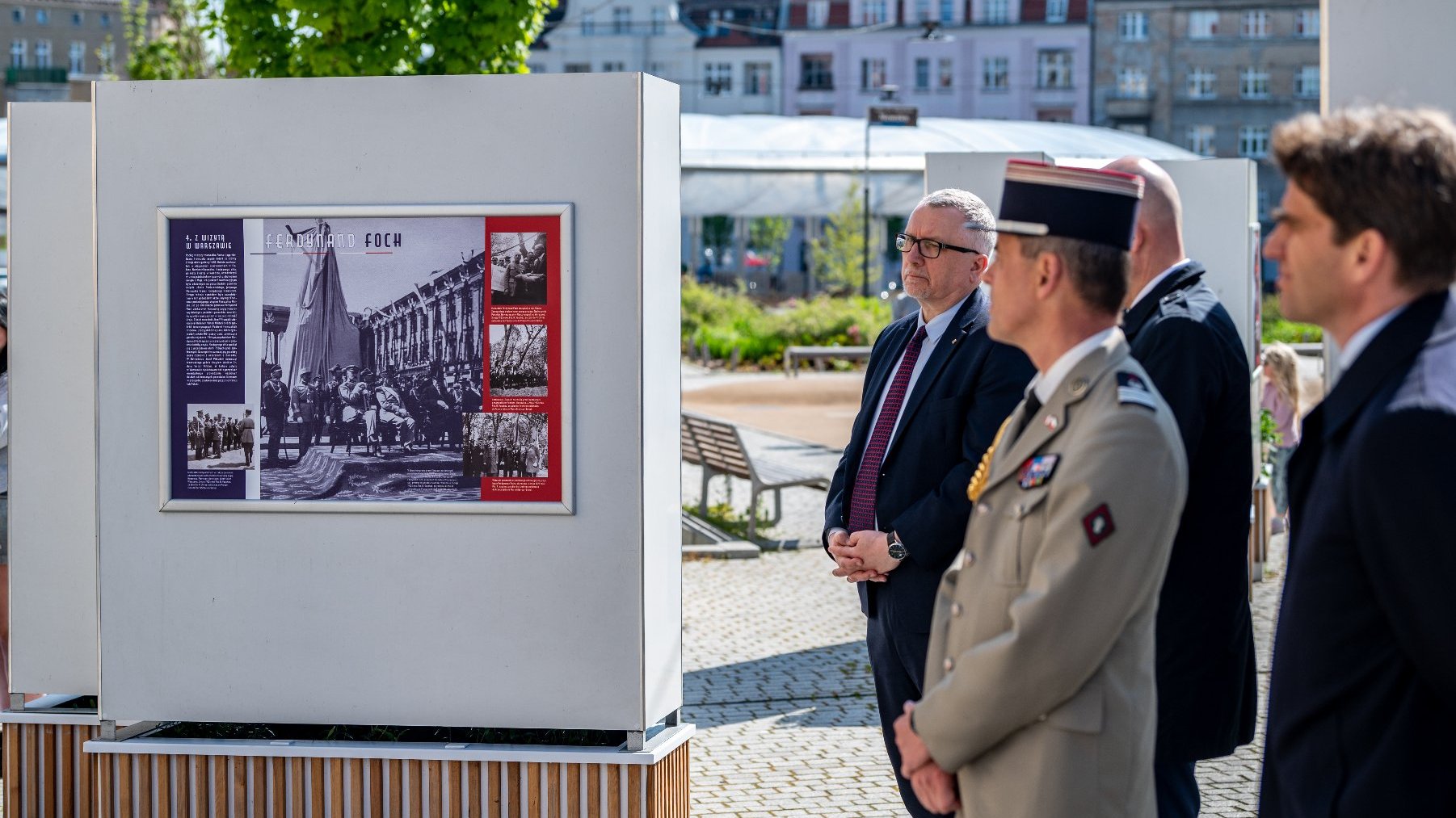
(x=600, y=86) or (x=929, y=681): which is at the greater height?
(x=600, y=86)

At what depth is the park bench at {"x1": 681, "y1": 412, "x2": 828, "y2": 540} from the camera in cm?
1246

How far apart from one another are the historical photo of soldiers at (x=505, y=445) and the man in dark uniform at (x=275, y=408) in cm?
55

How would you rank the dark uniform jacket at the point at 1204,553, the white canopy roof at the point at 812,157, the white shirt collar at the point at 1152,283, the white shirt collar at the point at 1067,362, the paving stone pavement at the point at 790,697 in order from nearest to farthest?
the white shirt collar at the point at 1067,362 < the dark uniform jacket at the point at 1204,553 < the white shirt collar at the point at 1152,283 < the paving stone pavement at the point at 790,697 < the white canopy roof at the point at 812,157

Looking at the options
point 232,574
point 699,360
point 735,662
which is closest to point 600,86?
point 232,574

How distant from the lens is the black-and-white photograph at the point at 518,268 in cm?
461

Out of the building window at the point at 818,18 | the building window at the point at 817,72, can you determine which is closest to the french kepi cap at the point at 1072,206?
the building window at the point at 817,72

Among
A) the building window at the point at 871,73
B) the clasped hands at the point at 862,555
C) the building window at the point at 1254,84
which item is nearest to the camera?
the clasped hands at the point at 862,555

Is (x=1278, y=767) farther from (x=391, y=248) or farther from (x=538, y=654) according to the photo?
(x=391, y=248)

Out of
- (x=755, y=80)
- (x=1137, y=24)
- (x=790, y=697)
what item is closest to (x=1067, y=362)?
(x=790, y=697)

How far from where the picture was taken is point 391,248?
4652 millimetres

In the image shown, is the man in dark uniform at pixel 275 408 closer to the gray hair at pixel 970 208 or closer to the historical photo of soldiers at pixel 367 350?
the historical photo of soldiers at pixel 367 350

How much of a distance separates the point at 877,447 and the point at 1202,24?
283 feet

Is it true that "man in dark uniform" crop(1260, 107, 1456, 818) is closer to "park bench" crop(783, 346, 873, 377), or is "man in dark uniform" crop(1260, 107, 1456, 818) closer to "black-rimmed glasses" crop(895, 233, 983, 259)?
"black-rimmed glasses" crop(895, 233, 983, 259)

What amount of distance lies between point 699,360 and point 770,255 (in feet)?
108
